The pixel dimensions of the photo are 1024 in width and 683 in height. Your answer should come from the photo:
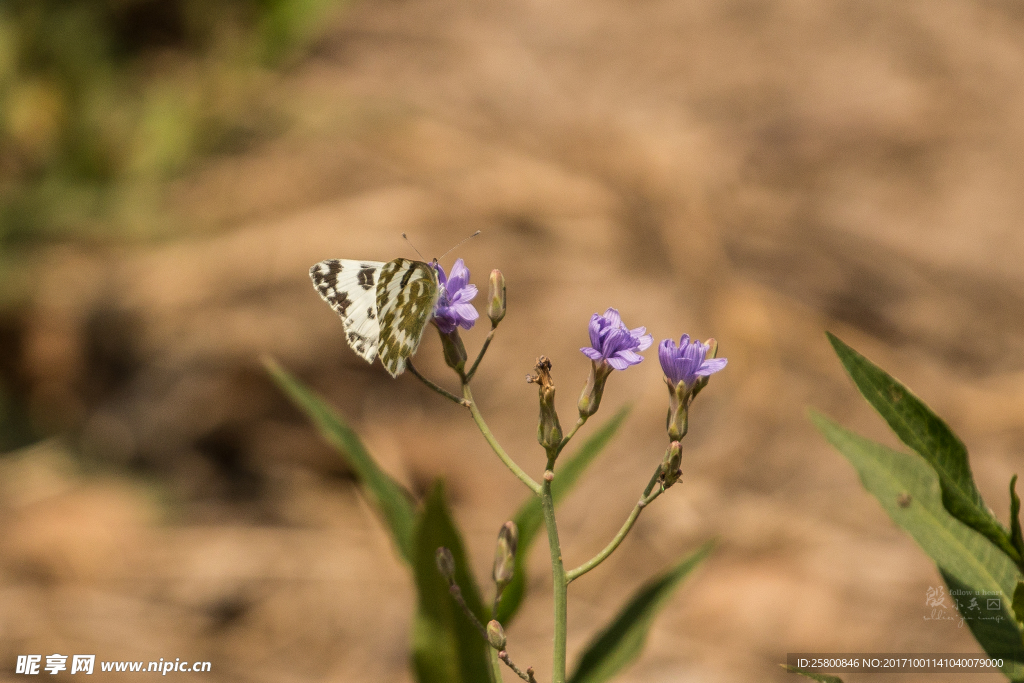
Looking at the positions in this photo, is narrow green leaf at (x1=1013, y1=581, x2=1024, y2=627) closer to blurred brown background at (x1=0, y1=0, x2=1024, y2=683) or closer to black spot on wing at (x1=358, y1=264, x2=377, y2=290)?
black spot on wing at (x1=358, y1=264, x2=377, y2=290)

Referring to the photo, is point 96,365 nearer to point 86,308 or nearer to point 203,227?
point 86,308

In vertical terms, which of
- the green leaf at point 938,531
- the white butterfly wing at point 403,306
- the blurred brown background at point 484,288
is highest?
the white butterfly wing at point 403,306

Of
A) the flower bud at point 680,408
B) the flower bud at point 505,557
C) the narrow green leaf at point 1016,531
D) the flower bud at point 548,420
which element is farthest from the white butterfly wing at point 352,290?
the narrow green leaf at point 1016,531

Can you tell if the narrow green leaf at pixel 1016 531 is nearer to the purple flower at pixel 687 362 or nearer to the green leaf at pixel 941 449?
the green leaf at pixel 941 449

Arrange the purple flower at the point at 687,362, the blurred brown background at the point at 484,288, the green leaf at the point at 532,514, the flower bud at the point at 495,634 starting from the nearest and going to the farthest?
the flower bud at the point at 495,634, the purple flower at the point at 687,362, the green leaf at the point at 532,514, the blurred brown background at the point at 484,288

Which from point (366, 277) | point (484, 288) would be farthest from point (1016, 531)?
point (484, 288)
